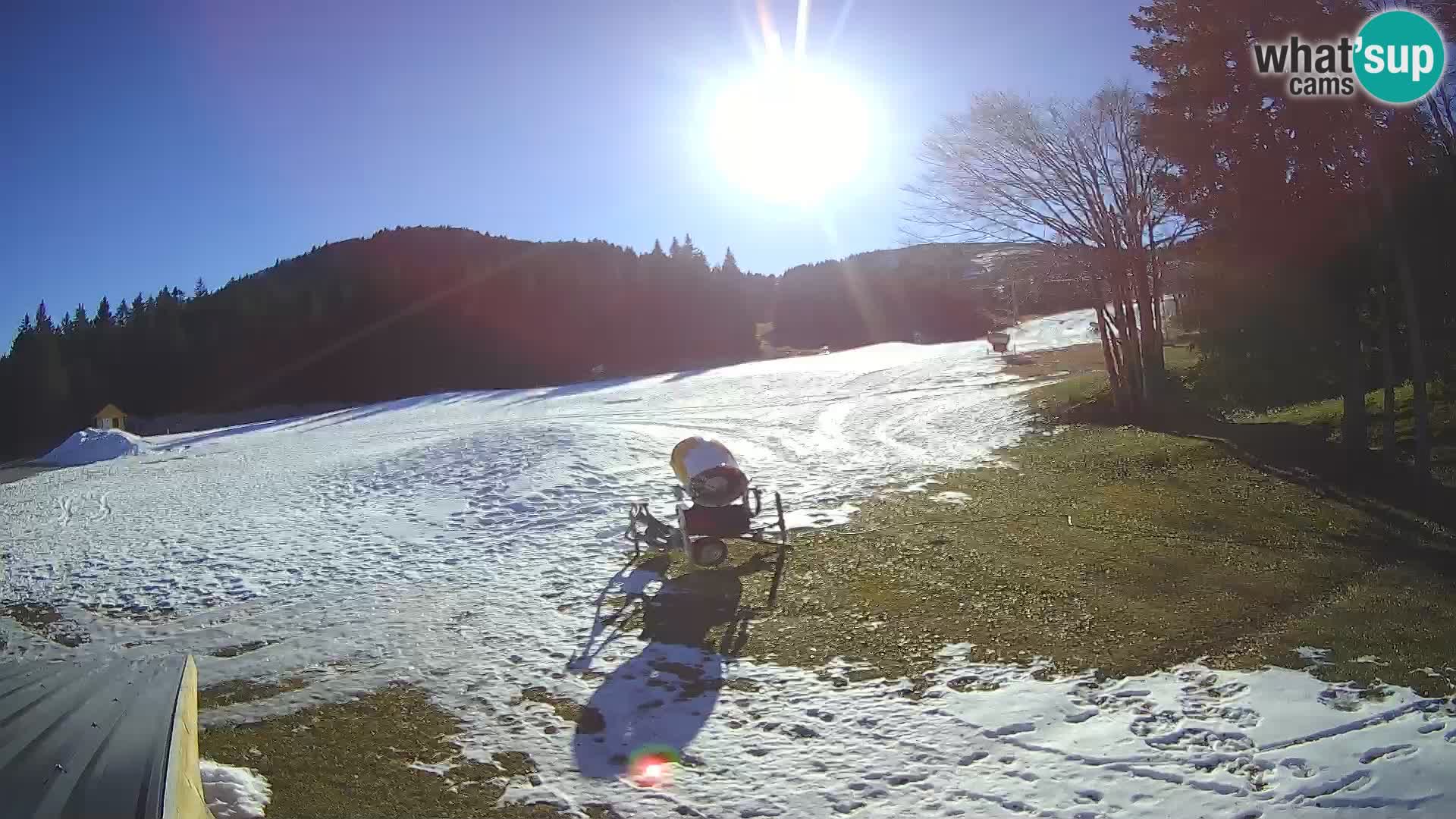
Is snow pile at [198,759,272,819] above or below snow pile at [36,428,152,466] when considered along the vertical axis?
below

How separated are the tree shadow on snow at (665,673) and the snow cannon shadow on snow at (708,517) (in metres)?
0.59

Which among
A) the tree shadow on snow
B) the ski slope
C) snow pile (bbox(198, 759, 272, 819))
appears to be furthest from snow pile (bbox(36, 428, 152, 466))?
snow pile (bbox(198, 759, 272, 819))

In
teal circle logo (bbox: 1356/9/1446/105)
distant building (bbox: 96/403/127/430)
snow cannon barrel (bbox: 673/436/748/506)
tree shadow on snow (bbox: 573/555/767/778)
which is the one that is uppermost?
teal circle logo (bbox: 1356/9/1446/105)

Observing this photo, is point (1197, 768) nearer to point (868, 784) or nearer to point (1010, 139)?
point (868, 784)

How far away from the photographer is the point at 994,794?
21.9ft

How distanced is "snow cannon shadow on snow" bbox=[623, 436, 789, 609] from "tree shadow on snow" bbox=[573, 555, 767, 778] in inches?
23.2

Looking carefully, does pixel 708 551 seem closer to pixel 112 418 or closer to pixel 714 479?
pixel 714 479

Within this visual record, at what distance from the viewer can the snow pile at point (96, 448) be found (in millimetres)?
38406

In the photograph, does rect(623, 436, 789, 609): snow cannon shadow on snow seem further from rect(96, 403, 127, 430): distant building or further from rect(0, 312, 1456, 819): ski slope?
rect(96, 403, 127, 430): distant building

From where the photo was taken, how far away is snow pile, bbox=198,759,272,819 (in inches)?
268

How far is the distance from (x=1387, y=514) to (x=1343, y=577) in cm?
405

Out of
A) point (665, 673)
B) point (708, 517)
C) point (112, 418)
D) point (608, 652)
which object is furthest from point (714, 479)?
point (112, 418)

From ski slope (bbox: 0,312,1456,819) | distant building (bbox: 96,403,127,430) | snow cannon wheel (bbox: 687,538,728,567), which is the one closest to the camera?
ski slope (bbox: 0,312,1456,819)

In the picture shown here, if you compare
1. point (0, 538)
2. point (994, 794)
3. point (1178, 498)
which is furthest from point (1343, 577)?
point (0, 538)
